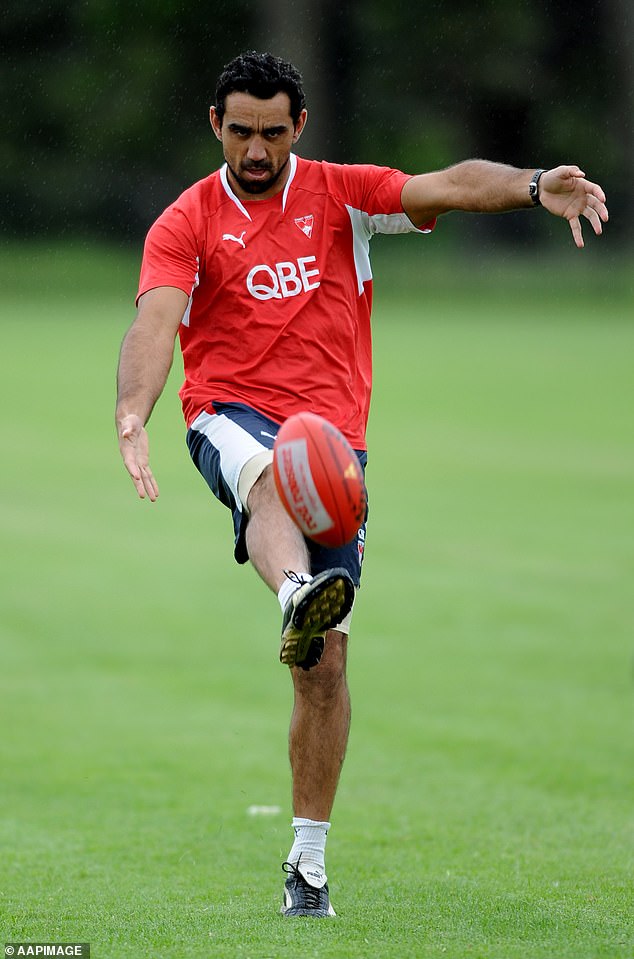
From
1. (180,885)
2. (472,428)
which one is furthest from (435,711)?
(472,428)

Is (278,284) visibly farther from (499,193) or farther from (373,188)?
(499,193)

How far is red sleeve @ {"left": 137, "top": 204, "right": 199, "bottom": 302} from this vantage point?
5895 mm

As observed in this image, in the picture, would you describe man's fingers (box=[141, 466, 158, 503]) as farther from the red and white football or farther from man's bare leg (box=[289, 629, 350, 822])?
man's bare leg (box=[289, 629, 350, 822])

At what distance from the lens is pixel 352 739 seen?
35.1 feet

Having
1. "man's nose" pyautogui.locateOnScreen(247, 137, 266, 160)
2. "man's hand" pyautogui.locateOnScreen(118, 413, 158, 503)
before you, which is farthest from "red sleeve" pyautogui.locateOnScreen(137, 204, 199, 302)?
"man's hand" pyautogui.locateOnScreen(118, 413, 158, 503)

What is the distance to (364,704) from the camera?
11727 millimetres

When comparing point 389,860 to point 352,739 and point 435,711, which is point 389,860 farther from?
point 435,711

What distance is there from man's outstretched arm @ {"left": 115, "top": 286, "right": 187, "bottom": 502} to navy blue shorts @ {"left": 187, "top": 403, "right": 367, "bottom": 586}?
33cm

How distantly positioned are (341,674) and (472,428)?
851 inches

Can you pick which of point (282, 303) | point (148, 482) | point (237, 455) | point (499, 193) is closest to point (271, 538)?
point (237, 455)

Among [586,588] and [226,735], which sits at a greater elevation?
[586,588]

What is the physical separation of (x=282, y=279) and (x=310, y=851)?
7.34 ft

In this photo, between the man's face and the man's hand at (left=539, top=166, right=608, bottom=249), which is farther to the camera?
the man's face
